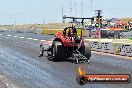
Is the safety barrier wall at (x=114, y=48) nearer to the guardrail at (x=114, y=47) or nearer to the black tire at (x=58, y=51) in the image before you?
the guardrail at (x=114, y=47)

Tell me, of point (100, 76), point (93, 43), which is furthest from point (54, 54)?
point (100, 76)

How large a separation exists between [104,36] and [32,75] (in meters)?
38.4

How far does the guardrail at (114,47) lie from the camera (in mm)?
21000

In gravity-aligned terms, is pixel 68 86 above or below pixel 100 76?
below

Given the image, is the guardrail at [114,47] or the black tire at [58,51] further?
the guardrail at [114,47]

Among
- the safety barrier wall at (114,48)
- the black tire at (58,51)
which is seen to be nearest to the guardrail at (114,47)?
the safety barrier wall at (114,48)

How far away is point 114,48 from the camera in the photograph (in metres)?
23.0

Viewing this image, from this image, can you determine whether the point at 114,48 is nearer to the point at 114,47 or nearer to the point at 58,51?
the point at 114,47

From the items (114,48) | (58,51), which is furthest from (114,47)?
(58,51)

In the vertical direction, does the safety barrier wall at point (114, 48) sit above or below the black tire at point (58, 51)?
below

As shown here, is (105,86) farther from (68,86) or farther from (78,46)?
(78,46)

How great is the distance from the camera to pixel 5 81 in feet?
34.5

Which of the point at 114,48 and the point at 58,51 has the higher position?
the point at 58,51

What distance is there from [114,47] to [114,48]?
3.0 inches
